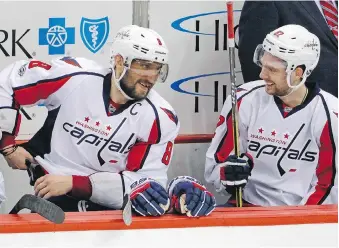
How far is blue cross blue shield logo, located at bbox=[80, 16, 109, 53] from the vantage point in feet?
11.4

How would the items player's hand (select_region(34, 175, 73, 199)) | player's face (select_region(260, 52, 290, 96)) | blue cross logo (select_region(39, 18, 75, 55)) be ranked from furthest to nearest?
blue cross logo (select_region(39, 18, 75, 55)) → player's face (select_region(260, 52, 290, 96)) → player's hand (select_region(34, 175, 73, 199))

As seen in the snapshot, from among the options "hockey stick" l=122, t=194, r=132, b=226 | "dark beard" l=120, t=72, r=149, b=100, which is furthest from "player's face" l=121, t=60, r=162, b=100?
"hockey stick" l=122, t=194, r=132, b=226

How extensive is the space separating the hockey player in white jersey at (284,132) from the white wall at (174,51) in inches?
12.5

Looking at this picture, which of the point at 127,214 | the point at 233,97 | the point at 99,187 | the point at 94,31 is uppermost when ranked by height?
the point at 94,31

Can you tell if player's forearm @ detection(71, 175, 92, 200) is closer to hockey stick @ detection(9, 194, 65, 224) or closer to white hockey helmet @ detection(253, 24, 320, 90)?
hockey stick @ detection(9, 194, 65, 224)

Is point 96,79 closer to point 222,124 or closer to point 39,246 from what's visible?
point 222,124

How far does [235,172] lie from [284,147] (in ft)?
0.80

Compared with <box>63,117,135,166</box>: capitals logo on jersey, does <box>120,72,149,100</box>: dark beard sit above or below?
above

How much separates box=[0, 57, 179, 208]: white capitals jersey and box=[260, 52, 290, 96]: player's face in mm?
326

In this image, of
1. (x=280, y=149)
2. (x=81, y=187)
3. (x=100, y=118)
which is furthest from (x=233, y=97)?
(x=81, y=187)

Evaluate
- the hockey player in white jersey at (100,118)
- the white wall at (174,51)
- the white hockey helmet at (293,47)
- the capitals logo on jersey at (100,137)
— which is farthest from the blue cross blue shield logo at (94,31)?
the white hockey helmet at (293,47)

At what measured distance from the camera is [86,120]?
3057mm

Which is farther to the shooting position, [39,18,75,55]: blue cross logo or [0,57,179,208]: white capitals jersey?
[39,18,75,55]: blue cross logo

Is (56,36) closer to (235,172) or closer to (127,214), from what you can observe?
(235,172)
